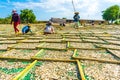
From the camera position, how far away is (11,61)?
621cm

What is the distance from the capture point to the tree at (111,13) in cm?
8576

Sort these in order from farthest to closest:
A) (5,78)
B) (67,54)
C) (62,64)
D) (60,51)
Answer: (60,51) → (67,54) → (62,64) → (5,78)

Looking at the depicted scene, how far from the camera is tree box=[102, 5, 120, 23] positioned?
281 ft

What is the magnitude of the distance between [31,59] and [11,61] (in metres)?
0.59

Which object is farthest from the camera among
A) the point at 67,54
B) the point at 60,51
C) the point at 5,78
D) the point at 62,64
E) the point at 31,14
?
the point at 31,14

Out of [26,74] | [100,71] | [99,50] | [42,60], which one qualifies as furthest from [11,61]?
[99,50]

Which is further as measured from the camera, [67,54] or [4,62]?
[67,54]

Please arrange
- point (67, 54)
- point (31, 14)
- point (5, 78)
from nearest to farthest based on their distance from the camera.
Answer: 1. point (5, 78)
2. point (67, 54)
3. point (31, 14)

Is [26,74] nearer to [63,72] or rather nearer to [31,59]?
[63,72]

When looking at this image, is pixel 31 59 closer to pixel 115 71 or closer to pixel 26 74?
pixel 26 74

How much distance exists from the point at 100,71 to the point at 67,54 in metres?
2.10

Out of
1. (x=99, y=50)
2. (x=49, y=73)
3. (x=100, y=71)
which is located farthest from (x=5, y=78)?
(x=99, y=50)

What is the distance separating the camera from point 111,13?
288ft

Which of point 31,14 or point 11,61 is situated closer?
point 11,61
